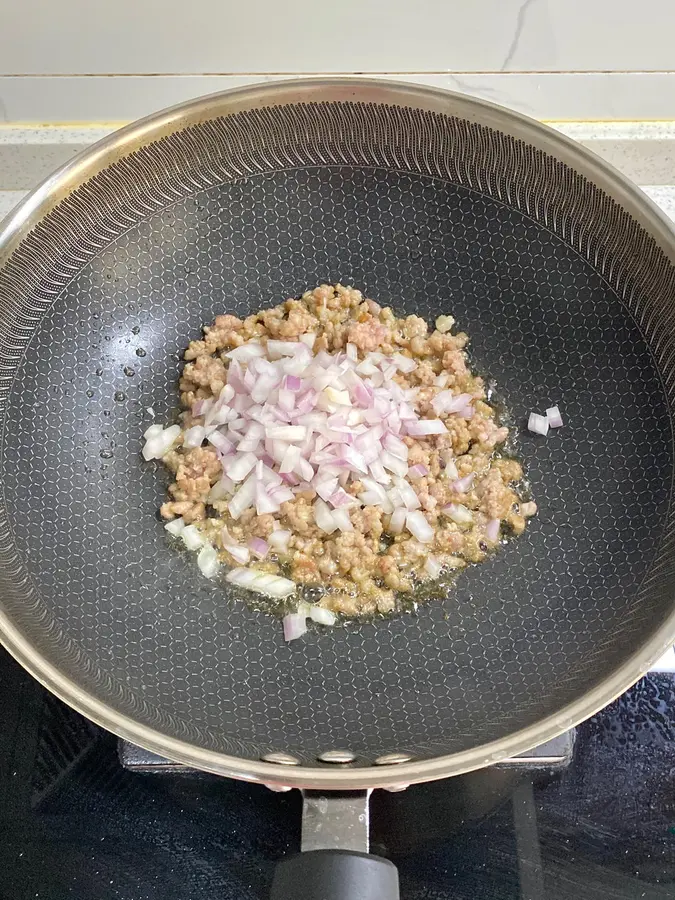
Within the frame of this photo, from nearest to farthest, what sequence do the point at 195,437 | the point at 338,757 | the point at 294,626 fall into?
the point at 338,757 < the point at 294,626 < the point at 195,437

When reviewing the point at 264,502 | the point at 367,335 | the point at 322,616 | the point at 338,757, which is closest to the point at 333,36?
the point at 367,335

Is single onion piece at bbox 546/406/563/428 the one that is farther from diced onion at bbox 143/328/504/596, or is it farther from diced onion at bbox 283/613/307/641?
diced onion at bbox 283/613/307/641

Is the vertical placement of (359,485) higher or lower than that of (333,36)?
lower

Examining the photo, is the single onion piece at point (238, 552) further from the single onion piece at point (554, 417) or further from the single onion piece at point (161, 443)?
the single onion piece at point (554, 417)

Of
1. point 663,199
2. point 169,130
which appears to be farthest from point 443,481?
point 663,199

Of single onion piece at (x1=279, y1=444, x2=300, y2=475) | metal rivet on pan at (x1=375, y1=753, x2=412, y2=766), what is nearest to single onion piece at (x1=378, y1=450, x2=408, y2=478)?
single onion piece at (x1=279, y1=444, x2=300, y2=475)

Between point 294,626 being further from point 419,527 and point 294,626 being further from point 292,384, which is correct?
point 292,384
